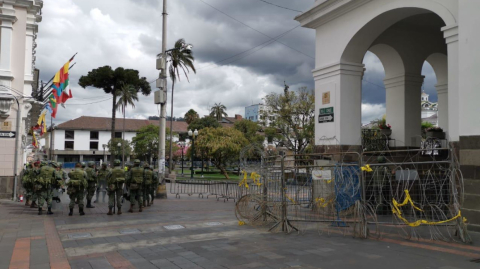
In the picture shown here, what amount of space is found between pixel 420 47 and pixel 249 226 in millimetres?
10127

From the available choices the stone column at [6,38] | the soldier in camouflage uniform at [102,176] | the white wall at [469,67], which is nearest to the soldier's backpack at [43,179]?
the soldier in camouflage uniform at [102,176]

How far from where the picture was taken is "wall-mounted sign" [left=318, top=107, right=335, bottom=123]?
12.4m

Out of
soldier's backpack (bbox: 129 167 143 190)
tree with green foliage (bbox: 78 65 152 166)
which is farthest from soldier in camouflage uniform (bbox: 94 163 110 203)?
tree with green foliage (bbox: 78 65 152 166)

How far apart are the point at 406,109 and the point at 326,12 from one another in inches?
190

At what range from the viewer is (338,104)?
12.2m

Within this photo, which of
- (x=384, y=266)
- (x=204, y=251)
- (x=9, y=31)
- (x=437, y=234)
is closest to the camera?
(x=384, y=266)

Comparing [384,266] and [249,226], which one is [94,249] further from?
[384,266]

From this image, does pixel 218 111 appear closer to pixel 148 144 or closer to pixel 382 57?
pixel 148 144

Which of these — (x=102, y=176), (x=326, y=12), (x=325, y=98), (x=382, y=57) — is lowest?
(x=102, y=176)

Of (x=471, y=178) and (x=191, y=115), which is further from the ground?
(x=191, y=115)

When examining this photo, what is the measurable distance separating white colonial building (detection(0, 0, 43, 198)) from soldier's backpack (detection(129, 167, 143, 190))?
19.5 feet

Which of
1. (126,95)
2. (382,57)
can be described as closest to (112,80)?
(126,95)

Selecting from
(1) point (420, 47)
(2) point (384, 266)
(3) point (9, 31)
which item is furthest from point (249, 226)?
(3) point (9, 31)

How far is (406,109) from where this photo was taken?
548 inches
